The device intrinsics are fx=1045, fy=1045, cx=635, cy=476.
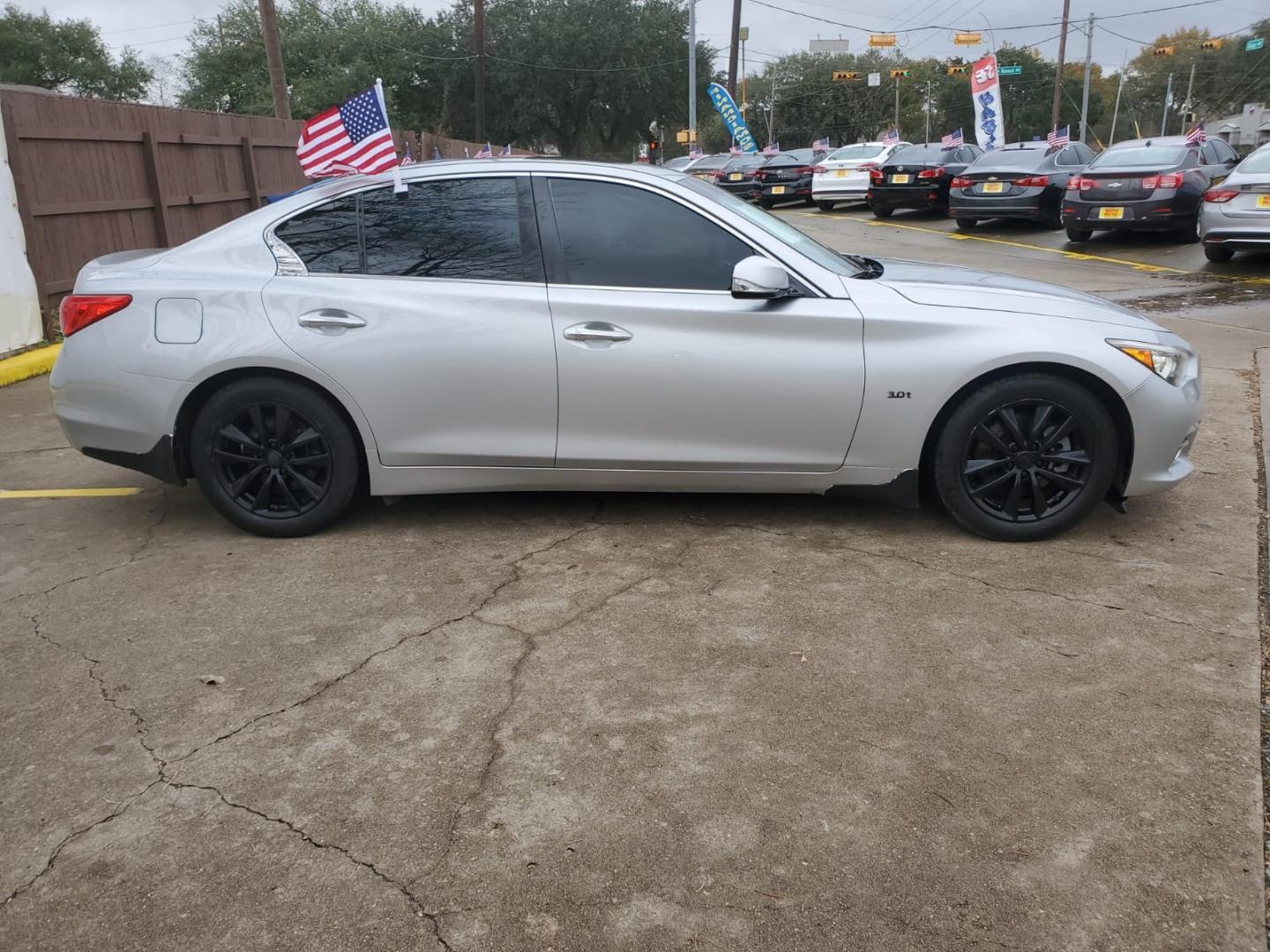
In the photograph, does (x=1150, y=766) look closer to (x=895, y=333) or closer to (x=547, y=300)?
(x=895, y=333)

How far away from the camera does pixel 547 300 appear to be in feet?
13.8

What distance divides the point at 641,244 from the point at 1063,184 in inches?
604

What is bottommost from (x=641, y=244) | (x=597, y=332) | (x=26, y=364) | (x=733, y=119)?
(x=26, y=364)

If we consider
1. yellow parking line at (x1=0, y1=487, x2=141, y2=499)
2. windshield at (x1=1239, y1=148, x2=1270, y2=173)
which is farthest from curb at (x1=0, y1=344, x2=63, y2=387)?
windshield at (x1=1239, y1=148, x2=1270, y2=173)

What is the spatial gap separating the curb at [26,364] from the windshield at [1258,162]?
480 inches

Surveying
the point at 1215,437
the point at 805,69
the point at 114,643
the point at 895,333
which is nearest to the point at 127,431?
the point at 114,643

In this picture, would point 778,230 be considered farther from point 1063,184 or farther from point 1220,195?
point 1063,184

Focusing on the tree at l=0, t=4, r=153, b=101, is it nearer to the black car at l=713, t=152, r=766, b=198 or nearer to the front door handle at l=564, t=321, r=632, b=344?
the black car at l=713, t=152, r=766, b=198

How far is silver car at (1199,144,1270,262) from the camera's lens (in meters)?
11.7

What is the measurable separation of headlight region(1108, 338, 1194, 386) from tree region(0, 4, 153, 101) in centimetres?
5170

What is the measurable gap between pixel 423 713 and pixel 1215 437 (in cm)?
483

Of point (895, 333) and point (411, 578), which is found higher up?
point (895, 333)

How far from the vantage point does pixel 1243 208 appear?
39.0 ft

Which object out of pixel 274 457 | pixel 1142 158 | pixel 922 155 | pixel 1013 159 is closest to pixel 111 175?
pixel 274 457
